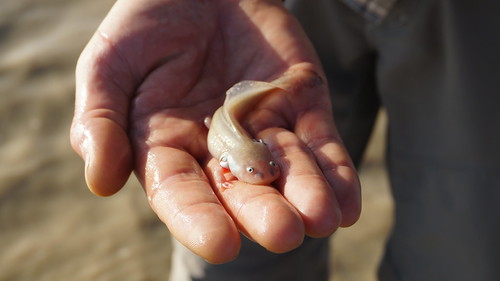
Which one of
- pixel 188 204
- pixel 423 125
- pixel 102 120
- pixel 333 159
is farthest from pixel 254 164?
pixel 423 125

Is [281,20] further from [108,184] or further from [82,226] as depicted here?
[82,226]

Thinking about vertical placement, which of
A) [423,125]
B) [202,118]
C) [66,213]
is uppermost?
[202,118]

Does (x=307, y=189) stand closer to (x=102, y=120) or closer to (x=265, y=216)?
(x=265, y=216)

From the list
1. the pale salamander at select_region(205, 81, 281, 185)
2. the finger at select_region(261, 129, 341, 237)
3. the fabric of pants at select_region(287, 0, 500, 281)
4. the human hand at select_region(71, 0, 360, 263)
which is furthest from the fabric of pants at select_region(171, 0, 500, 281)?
the finger at select_region(261, 129, 341, 237)

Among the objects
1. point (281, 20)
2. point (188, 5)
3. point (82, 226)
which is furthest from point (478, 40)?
point (82, 226)

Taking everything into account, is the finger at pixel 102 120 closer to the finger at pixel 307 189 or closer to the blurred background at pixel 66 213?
the finger at pixel 307 189

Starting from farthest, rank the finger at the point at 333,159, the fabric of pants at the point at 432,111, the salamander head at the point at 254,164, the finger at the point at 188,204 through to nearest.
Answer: the fabric of pants at the point at 432,111
the salamander head at the point at 254,164
the finger at the point at 333,159
the finger at the point at 188,204

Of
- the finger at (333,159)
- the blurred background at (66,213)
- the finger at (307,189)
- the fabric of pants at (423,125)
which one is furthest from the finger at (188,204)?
the blurred background at (66,213)
